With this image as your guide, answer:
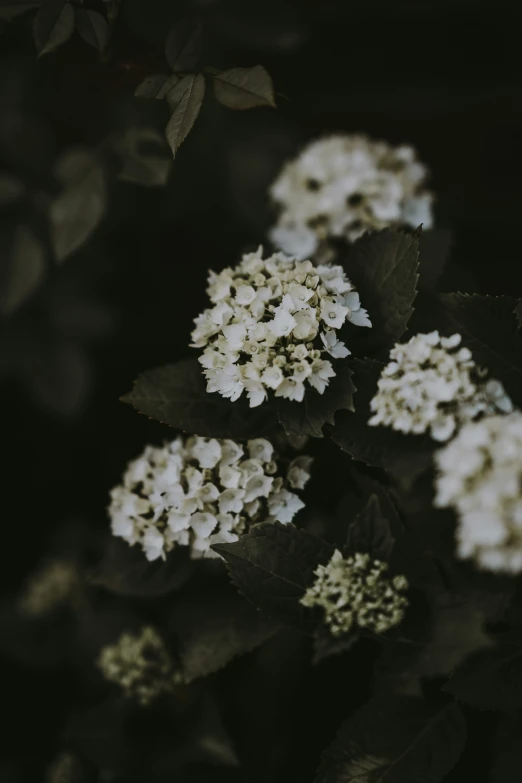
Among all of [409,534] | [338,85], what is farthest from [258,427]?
[338,85]

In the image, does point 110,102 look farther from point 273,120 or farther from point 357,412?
point 357,412

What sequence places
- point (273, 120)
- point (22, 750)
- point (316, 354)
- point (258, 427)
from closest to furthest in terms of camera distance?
point (316, 354)
point (258, 427)
point (22, 750)
point (273, 120)

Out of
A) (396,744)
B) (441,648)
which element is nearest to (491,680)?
(441,648)

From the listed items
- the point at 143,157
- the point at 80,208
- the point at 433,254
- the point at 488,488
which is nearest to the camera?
the point at 488,488

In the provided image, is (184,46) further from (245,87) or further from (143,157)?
(143,157)

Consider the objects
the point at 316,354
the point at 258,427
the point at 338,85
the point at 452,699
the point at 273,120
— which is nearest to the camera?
the point at 316,354

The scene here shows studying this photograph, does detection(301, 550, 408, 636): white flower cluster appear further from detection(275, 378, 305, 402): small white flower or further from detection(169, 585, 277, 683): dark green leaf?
detection(275, 378, 305, 402): small white flower

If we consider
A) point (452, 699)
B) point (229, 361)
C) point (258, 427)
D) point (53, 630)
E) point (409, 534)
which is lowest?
point (53, 630)
